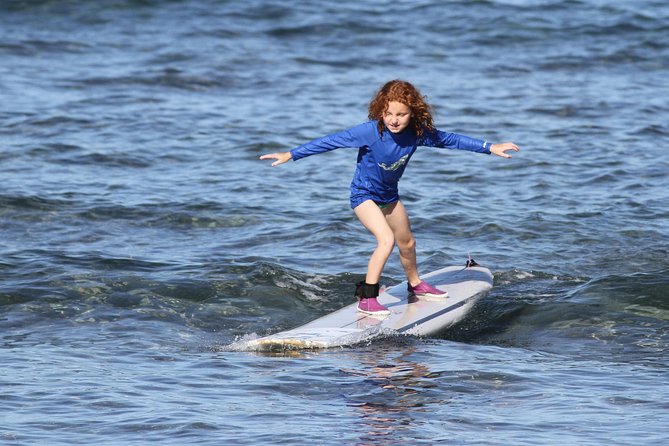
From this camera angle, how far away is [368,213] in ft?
29.6

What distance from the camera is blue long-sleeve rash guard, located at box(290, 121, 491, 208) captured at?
8820mm

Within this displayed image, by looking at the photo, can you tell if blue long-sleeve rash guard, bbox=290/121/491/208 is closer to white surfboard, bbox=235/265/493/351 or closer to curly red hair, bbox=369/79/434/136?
curly red hair, bbox=369/79/434/136

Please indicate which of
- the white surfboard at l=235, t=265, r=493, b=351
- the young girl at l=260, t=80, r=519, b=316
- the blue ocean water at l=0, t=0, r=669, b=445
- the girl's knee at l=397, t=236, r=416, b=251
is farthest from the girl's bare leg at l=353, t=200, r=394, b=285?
the blue ocean water at l=0, t=0, r=669, b=445

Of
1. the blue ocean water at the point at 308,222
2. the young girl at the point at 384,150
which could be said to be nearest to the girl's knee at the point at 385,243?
the young girl at the point at 384,150

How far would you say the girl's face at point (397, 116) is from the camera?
340 inches

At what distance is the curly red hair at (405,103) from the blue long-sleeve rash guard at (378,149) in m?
0.07

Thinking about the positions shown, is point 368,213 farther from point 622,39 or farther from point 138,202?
point 622,39

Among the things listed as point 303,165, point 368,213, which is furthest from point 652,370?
point 303,165

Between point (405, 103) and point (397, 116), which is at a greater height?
point (405, 103)

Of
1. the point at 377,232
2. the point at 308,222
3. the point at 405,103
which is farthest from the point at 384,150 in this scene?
the point at 308,222

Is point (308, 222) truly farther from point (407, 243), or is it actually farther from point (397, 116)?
point (397, 116)

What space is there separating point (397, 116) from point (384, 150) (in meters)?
0.35

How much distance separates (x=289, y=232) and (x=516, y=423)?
6.03m

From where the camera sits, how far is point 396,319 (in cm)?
920
